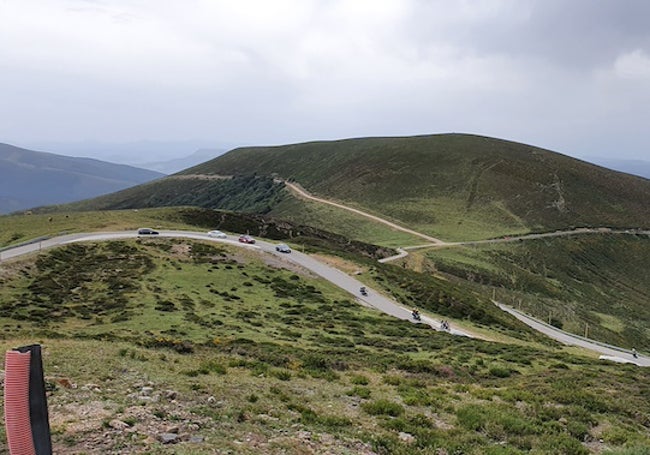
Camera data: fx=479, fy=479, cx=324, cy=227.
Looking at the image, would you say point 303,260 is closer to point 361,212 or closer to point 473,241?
point 473,241

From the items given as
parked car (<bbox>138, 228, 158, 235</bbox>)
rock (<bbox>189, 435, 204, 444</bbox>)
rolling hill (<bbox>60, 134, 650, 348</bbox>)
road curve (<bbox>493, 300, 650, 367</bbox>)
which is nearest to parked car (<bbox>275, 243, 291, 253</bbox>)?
parked car (<bbox>138, 228, 158, 235</bbox>)

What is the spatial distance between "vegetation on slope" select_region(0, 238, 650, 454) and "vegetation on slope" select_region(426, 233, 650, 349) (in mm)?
41236

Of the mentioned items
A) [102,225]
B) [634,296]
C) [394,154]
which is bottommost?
[634,296]

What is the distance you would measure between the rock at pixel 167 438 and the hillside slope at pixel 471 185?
94833mm

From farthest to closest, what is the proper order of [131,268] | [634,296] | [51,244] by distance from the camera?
1. [634,296]
2. [51,244]
3. [131,268]

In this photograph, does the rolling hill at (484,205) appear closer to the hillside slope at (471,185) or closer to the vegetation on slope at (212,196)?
the hillside slope at (471,185)

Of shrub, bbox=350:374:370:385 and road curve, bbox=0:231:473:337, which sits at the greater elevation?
shrub, bbox=350:374:370:385

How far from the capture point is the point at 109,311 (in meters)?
31.0

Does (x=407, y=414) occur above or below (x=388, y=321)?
above

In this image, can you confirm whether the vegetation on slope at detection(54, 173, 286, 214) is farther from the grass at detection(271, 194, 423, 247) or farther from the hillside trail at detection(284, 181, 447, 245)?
the grass at detection(271, 194, 423, 247)

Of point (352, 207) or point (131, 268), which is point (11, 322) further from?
point (352, 207)

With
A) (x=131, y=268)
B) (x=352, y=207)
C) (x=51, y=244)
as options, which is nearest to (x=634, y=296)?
(x=352, y=207)

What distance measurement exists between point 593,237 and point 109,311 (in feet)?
350

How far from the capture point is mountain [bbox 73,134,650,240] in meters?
117
